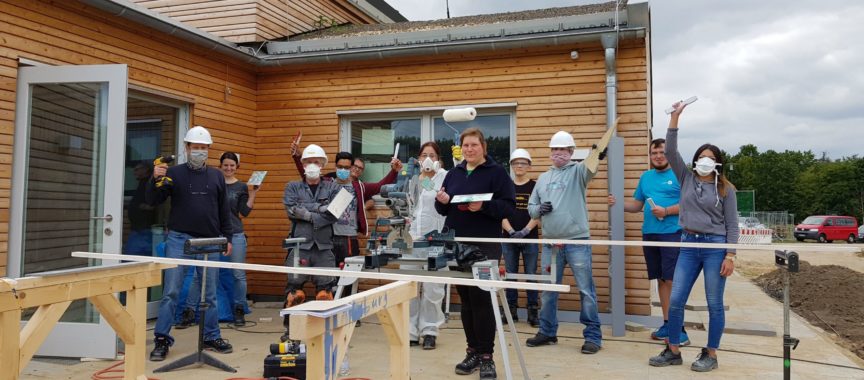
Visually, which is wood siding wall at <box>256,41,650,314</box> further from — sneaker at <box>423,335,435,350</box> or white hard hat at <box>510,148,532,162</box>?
sneaker at <box>423,335,435,350</box>

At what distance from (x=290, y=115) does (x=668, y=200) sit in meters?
4.58

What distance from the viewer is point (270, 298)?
721 centimetres

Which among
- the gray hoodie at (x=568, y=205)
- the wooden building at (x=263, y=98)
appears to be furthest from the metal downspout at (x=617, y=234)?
the gray hoodie at (x=568, y=205)

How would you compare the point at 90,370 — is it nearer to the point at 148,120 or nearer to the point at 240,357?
the point at 240,357

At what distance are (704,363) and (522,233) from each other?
2.08 meters

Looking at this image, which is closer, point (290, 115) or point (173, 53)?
point (173, 53)

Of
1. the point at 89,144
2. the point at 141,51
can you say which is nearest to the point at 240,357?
the point at 89,144

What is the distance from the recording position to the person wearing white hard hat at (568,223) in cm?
476

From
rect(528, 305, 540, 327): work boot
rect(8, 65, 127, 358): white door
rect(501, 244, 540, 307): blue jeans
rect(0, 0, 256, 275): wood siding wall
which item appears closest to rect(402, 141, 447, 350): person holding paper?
rect(501, 244, 540, 307): blue jeans

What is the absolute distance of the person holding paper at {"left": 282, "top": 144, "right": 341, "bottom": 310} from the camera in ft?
15.9

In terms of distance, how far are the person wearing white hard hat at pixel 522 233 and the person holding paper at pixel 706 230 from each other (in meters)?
1.79

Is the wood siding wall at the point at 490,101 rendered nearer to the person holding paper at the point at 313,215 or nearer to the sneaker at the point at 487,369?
the person holding paper at the point at 313,215

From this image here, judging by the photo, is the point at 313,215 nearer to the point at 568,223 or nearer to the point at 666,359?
the point at 568,223

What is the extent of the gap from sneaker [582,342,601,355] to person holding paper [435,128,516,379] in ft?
3.67
